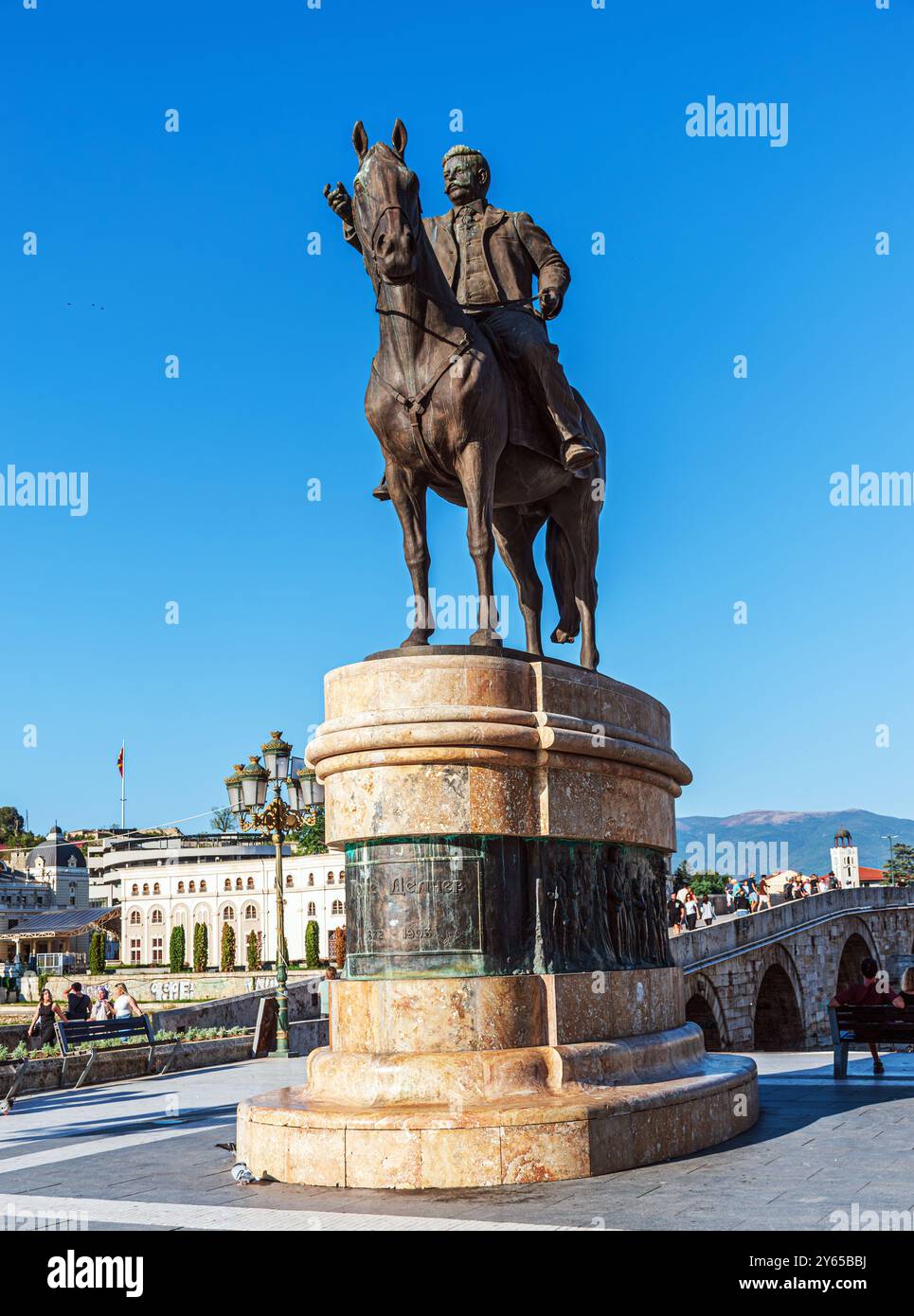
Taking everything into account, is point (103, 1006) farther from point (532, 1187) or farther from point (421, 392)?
point (532, 1187)

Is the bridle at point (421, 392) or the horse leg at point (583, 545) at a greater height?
the bridle at point (421, 392)

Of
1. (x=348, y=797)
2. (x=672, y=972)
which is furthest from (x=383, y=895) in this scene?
(x=672, y=972)

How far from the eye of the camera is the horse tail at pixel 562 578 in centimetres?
1001

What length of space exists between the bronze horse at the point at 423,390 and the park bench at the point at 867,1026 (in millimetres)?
4943

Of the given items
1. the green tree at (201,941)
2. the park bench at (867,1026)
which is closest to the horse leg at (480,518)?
the park bench at (867,1026)

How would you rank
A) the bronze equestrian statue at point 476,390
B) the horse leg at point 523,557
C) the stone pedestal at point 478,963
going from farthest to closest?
the horse leg at point 523,557, the bronze equestrian statue at point 476,390, the stone pedestal at point 478,963

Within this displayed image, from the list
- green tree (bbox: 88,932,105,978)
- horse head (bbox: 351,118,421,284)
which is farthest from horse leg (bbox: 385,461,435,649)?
green tree (bbox: 88,932,105,978)

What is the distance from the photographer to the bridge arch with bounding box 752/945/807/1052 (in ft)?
109

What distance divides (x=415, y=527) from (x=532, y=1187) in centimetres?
410

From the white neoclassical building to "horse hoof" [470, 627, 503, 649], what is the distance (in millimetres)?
62880

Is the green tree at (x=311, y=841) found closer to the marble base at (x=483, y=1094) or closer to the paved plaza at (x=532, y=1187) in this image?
the paved plaza at (x=532, y=1187)

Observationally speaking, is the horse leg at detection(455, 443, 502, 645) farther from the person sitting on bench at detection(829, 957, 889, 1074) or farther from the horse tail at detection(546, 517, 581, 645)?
the person sitting on bench at detection(829, 957, 889, 1074)
